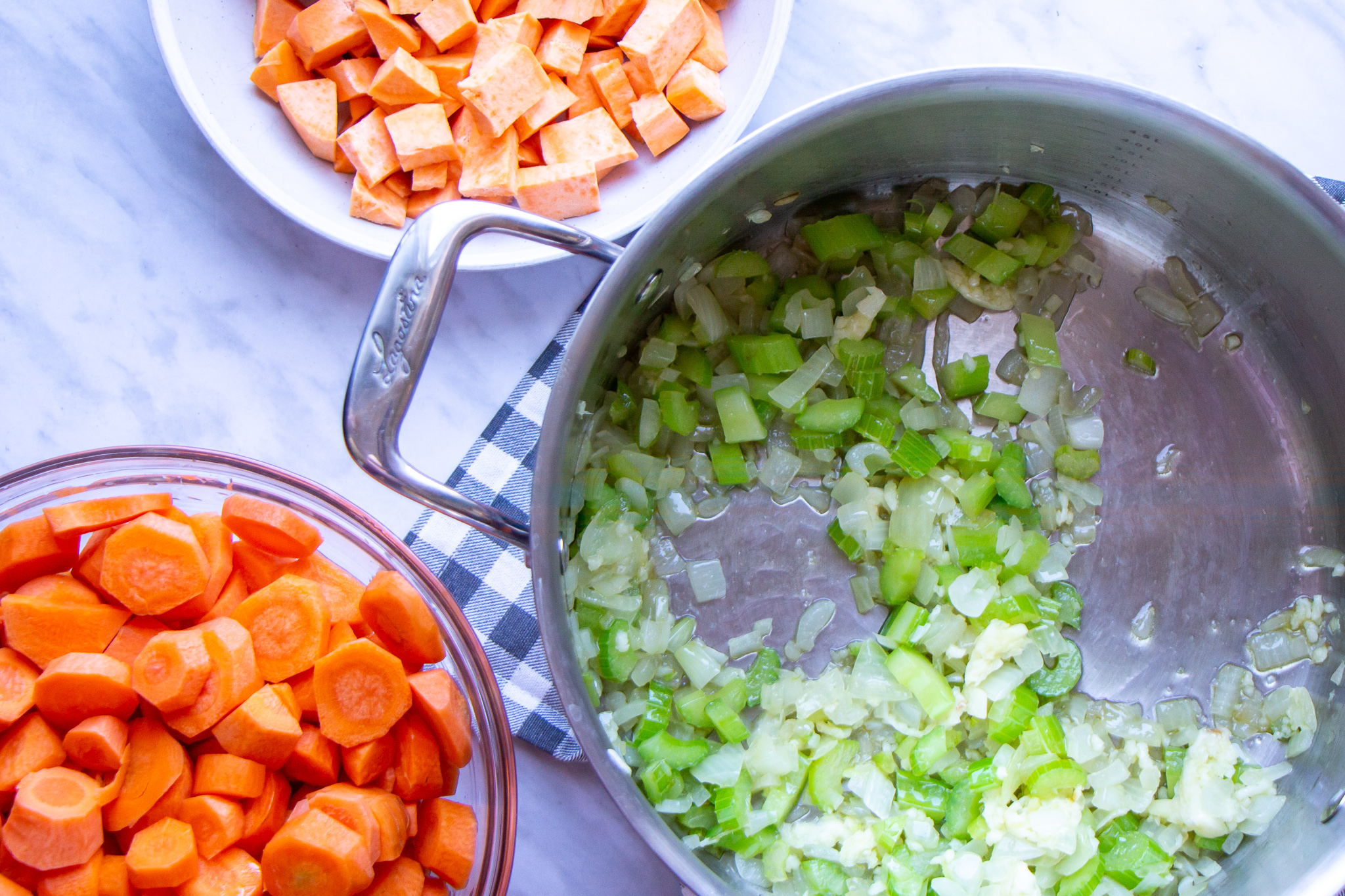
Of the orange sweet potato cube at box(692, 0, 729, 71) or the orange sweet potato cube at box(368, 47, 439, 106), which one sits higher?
the orange sweet potato cube at box(692, 0, 729, 71)

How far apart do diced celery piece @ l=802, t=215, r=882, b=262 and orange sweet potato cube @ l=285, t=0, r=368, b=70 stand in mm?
687

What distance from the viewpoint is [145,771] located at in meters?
0.99

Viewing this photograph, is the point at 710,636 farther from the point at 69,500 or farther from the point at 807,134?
the point at 69,500

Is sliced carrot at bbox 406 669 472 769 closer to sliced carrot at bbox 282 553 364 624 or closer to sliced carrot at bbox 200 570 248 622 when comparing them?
sliced carrot at bbox 282 553 364 624

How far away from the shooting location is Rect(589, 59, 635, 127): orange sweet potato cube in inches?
47.9

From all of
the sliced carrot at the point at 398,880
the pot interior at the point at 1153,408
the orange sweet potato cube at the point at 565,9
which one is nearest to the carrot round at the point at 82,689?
the sliced carrot at the point at 398,880

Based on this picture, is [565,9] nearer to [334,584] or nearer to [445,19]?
[445,19]

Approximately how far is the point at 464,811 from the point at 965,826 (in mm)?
662

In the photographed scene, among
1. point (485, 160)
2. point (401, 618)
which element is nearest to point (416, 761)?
point (401, 618)

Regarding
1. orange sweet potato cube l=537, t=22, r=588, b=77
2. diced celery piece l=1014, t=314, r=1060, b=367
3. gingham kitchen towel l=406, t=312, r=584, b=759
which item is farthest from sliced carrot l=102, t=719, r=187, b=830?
diced celery piece l=1014, t=314, r=1060, b=367

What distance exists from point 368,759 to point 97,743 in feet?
0.93

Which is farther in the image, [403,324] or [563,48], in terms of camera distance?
[563,48]

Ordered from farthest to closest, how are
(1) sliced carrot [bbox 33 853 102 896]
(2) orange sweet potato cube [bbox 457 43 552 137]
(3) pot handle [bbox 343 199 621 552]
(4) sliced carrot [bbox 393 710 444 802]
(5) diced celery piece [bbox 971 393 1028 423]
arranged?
(5) diced celery piece [bbox 971 393 1028 423] → (2) orange sweet potato cube [bbox 457 43 552 137] → (4) sliced carrot [bbox 393 710 444 802] → (1) sliced carrot [bbox 33 853 102 896] → (3) pot handle [bbox 343 199 621 552]

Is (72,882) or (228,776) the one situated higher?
(228,776)
